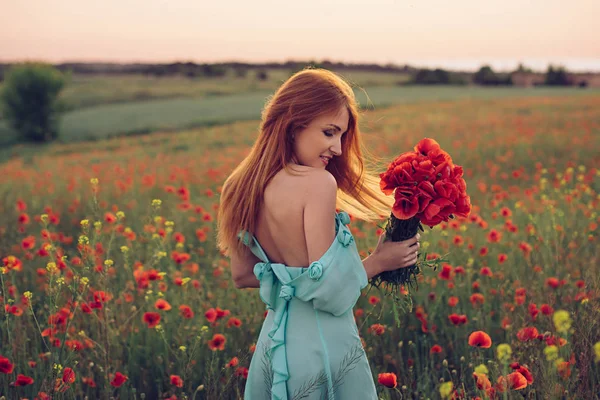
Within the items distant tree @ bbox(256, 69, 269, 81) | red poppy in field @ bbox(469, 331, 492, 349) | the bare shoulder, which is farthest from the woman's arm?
distant tree @ bbox(256, 69, 269, 81)

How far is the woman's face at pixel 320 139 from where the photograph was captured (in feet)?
6.78

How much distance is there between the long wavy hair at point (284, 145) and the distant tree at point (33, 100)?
110ft

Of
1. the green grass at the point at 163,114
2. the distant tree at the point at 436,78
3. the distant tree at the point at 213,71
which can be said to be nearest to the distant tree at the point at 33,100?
the green grass at the point at 163,114

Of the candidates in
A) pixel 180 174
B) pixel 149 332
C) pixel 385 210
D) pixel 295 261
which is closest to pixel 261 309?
pixel 149 332

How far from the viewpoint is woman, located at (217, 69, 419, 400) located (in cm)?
193

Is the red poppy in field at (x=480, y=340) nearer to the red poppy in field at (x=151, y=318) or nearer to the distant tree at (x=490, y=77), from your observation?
the red poppy in field at (x=151, y=318)

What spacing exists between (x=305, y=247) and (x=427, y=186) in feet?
1.54

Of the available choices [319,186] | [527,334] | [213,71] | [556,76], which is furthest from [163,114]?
[556,76]

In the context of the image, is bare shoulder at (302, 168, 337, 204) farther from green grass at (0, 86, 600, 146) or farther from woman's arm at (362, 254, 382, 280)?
green grass at (0, 86, 600, 146)

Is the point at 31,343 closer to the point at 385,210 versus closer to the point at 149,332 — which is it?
the point at 149,332

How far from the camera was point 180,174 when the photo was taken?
9648 millimetres

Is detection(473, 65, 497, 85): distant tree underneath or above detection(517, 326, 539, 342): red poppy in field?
above

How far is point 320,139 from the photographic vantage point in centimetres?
207

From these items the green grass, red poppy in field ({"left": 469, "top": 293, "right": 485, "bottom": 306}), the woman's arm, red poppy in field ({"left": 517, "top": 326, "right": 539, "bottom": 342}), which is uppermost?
the woman's arm
